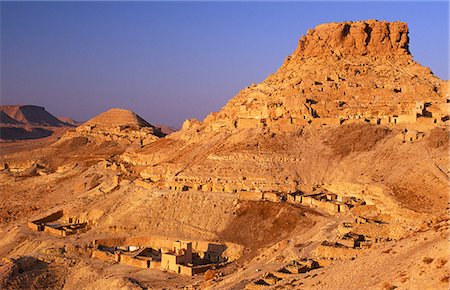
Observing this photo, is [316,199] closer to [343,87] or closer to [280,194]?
[280,194]

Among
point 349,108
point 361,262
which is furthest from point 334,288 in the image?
point 349,108

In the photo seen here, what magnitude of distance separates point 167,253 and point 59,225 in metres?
14.6

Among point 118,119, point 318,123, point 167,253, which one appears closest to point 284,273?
point 167,253

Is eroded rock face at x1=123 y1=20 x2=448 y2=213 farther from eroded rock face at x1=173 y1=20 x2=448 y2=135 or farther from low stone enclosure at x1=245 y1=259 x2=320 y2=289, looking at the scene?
low stone enclosure at x1=245 y1=259 x2=320 y2=289

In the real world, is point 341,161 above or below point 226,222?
above

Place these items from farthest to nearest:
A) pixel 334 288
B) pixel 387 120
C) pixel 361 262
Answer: pixel 387 120, pixel 361 262, pixel 334 288

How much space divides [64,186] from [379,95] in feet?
97.4

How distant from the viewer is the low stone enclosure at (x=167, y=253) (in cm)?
3269

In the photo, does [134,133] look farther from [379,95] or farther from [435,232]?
[435,232]

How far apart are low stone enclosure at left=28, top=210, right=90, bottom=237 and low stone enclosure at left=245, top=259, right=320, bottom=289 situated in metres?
20.8

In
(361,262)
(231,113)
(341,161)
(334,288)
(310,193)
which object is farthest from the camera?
(231,113)

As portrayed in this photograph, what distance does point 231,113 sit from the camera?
58906 mm

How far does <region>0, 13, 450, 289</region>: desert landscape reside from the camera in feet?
86.9

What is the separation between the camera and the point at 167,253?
33625 millimetres
